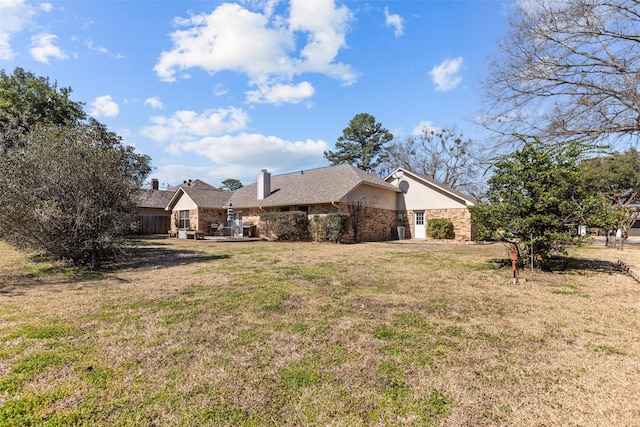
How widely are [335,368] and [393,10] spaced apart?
40.2 ft

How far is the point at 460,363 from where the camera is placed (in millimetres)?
3156

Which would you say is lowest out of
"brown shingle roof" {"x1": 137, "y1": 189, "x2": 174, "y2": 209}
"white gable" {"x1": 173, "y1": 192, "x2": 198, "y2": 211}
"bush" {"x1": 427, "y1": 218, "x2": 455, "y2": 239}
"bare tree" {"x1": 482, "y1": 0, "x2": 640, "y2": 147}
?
"bush" {"x1": 427, "y1": 218, "x2": 455, "y2": 239}

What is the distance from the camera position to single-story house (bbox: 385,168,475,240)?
65.5ft

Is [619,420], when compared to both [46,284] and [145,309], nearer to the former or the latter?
[145,309]

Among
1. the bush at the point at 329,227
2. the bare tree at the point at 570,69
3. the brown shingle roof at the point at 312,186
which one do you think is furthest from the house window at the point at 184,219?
the bare tree at the point at 570,69

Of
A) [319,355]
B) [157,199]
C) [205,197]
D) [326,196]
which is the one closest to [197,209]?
[205,197]

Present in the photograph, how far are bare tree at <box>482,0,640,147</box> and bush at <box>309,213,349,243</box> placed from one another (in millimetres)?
9214

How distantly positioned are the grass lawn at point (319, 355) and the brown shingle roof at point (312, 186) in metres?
12.6

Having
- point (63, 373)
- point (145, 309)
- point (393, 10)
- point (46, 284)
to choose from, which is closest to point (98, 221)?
point (46, 284)

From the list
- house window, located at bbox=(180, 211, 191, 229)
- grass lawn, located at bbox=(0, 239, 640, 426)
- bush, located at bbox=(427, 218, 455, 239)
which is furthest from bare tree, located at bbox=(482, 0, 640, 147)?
house window, located at bbox=(180, 211, 191, 229)

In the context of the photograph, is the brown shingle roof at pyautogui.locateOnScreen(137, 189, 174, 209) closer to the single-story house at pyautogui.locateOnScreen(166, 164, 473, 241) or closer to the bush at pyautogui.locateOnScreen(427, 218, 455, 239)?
the single-story house at pyautogui.locateOnScreen(166, 164, 473, 241)

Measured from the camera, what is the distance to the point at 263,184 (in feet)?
74.1

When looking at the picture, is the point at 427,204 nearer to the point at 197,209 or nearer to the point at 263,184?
the point at 263,184

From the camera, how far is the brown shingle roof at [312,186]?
18.8m
